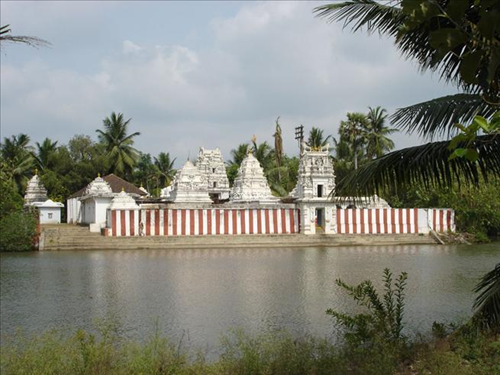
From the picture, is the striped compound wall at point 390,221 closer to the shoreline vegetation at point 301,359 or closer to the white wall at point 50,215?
the white wall at point 50,215

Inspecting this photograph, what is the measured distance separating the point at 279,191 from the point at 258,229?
12.1 meters

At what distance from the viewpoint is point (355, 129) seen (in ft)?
137

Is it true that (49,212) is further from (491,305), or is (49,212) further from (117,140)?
(491,305)

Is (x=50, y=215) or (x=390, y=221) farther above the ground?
(x=50, y=215)

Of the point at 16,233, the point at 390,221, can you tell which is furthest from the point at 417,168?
the point at 390,221

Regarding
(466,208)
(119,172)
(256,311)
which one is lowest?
(256,311)

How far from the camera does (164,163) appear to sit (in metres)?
54.4

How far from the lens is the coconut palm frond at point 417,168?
590 centimetres

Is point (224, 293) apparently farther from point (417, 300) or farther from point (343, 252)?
point (343, 252)

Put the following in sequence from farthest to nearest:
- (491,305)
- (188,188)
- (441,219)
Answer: (188,188) → (441,219) → (491,305)

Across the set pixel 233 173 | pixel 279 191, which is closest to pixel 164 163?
pixel 233 173

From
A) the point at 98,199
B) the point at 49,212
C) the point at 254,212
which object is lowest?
the point at 254,212

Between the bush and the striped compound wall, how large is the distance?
1632cm

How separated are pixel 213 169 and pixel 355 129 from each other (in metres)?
10.9
